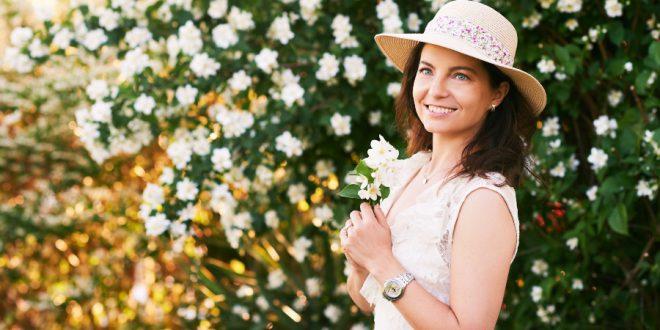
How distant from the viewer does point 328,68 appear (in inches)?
120

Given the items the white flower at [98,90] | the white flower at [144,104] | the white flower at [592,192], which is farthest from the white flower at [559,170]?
the white flower at [98,90]

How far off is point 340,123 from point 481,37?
56.6 inches

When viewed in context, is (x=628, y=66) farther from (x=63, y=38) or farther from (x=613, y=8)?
(x=63, y=38)

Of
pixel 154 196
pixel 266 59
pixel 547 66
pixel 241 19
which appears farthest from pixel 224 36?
pixel 547 66

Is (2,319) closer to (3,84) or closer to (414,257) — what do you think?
(3,84)

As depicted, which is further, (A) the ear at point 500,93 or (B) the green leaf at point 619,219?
(B) the green leaf at point 619,219

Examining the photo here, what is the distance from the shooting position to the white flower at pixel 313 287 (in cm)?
410

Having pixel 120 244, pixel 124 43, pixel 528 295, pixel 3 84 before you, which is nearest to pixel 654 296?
pixel 528 295

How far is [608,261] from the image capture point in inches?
118

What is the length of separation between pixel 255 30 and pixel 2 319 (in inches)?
135

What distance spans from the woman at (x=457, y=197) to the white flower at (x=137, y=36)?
1736mm

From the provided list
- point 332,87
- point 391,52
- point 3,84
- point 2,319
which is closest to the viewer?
point 391,52

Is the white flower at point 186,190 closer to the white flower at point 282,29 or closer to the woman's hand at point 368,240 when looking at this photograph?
the white flower at point 282,29

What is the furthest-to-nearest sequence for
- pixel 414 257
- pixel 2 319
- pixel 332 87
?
pixel 2 319, pixel 332 87, pixel 414 257
